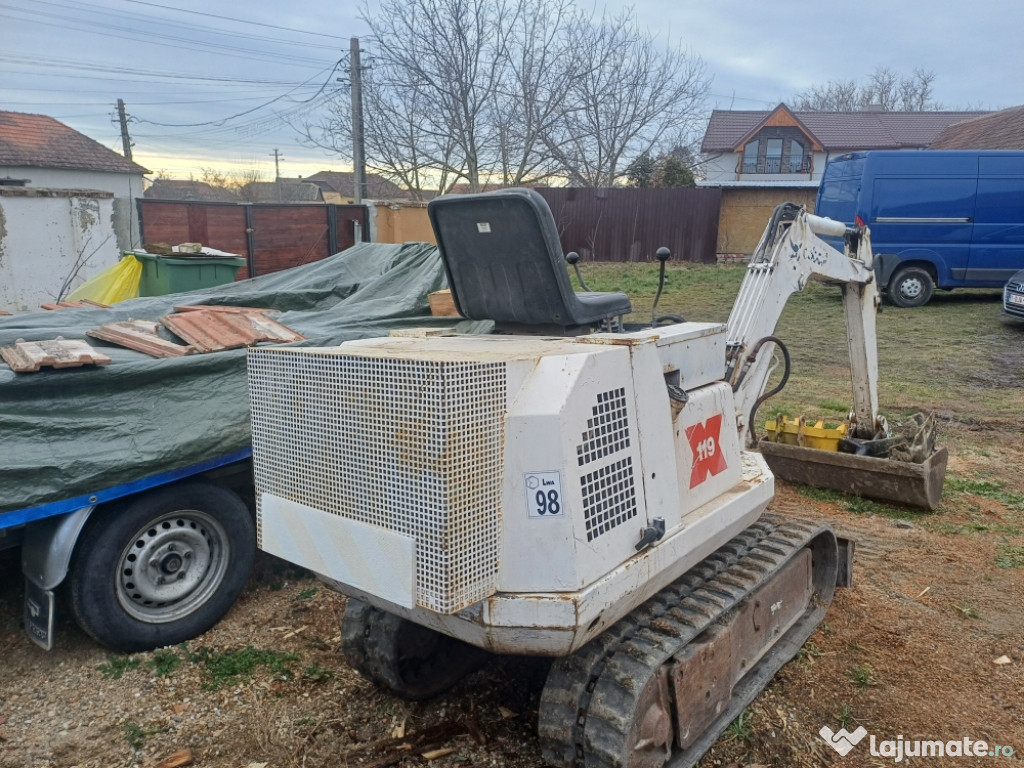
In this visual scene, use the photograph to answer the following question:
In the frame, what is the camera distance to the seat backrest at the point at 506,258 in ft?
9.89

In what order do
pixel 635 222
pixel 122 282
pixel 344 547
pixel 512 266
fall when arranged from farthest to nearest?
pixel 635 222 → pixel 122 282 → pixel 512 266 → pixel 344 547

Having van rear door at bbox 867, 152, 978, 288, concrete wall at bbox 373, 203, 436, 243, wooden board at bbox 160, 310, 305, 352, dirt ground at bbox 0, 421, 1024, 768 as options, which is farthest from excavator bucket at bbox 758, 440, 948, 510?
concrete wall at bbox 373, 203, 436, 243

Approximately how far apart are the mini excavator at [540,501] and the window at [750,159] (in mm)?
37059

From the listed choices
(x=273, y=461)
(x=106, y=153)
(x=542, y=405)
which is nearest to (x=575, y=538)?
(x=542, y=405)

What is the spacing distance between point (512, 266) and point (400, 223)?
1397 cm

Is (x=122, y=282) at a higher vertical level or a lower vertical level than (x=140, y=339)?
higher

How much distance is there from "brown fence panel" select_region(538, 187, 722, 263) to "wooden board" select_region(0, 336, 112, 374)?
18.4 m

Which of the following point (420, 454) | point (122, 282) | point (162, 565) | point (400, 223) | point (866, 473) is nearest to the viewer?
point (420, 454)

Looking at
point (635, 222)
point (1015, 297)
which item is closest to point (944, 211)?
point (1015, 297)

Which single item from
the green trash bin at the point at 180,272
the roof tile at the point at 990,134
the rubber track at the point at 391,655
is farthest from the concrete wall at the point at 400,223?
the roof tile at the point at 990,134

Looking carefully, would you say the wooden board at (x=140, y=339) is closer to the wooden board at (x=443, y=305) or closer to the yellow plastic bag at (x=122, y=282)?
the wooden board at (x=443, y=305)

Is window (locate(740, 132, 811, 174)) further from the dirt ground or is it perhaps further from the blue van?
the dirt ground

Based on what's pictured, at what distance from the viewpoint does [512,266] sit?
10.4ft
